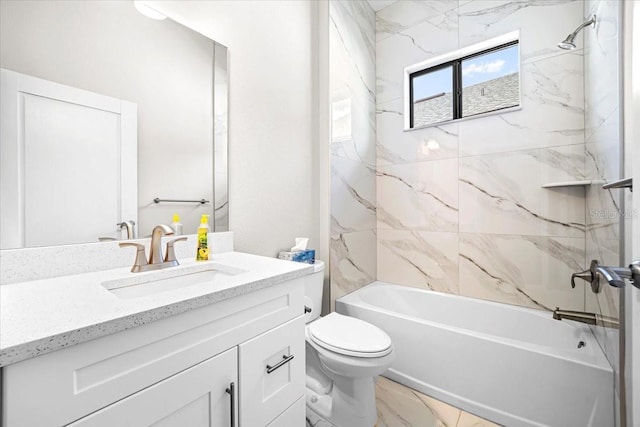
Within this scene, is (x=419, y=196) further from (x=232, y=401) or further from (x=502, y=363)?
(x=232, y=401)

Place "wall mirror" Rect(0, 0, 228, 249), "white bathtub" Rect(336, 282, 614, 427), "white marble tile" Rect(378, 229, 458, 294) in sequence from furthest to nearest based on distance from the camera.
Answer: "white marble tile" Rect(378, 229, 458, 294) → "white bathtub" Rect(336, 282, 614, 427) → "wall mirror" Rect(0, 0, 228, 249)

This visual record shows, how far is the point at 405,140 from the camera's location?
2.41 m

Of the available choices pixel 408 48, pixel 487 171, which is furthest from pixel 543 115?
pixel 408 48

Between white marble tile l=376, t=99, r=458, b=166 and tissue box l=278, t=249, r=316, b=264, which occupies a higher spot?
white marble tile l=376, t=99, r=458, b=166

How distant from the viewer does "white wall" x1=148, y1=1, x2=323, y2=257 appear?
4.87 feet

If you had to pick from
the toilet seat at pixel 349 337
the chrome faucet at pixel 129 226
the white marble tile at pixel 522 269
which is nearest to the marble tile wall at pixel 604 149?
the white marble tile at pixel 522 269

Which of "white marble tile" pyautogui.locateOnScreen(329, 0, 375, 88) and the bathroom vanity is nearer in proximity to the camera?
the bathroom vanity

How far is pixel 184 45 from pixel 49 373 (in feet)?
4.37

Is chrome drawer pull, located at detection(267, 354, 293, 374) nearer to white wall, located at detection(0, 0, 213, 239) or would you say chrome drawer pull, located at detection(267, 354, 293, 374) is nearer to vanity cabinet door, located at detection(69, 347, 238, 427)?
vanity cabinet door, located at detection(69, 347, 238, 427)

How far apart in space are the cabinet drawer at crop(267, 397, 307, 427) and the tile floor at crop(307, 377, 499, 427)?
53 centimetres

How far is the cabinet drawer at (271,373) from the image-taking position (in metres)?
0.82

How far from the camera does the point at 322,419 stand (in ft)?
4.78

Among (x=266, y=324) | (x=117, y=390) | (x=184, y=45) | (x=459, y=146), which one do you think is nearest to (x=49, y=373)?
(x=117, y=390)

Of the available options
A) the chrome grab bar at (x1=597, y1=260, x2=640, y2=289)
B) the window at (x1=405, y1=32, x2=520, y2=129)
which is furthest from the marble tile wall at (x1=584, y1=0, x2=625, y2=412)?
the chrome grab bar at (x1=597, y1=260, x2=640, y2=289)
